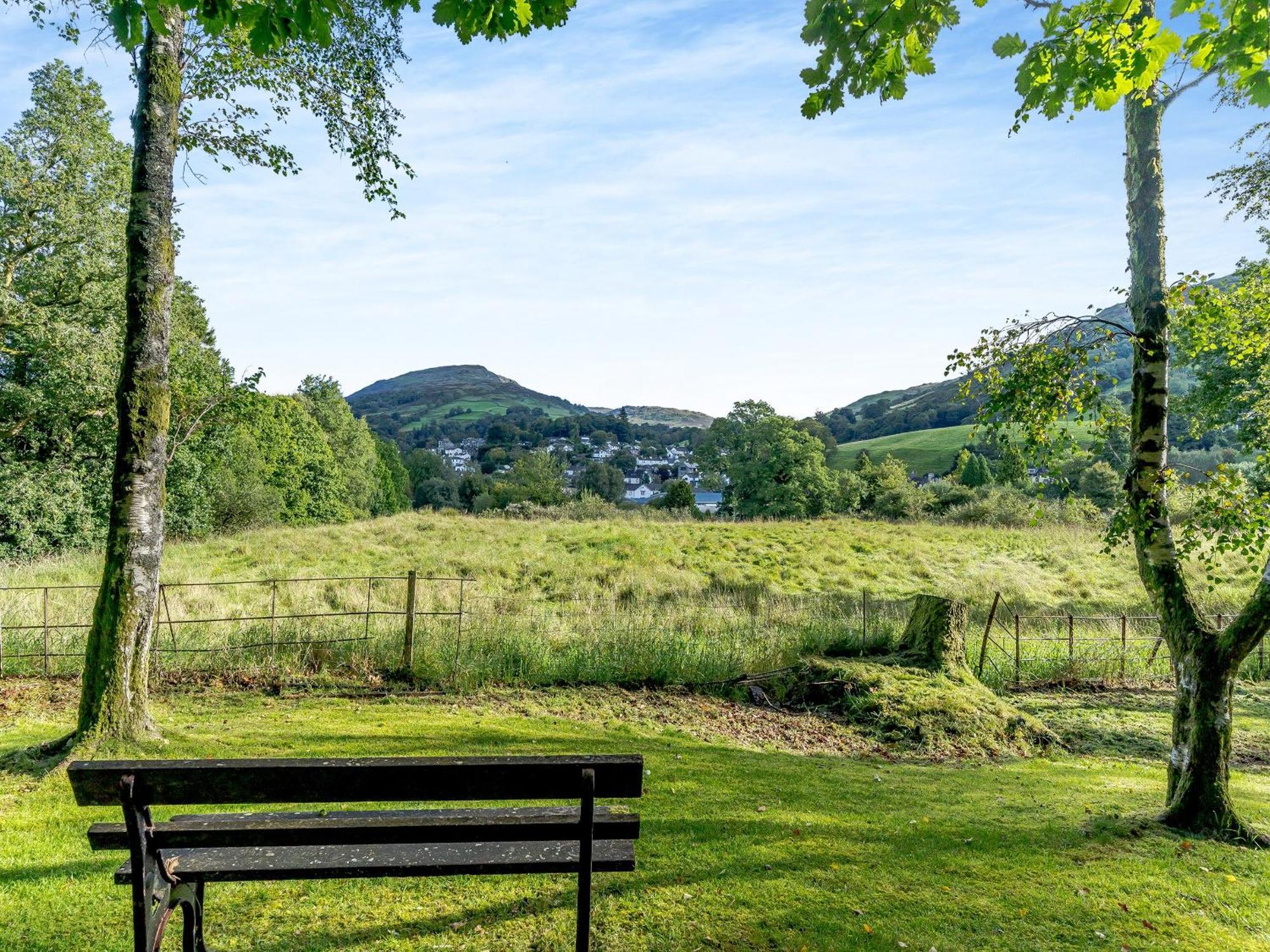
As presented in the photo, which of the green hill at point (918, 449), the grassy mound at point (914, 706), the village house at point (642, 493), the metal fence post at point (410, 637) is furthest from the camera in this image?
the village house at point (642, 493)

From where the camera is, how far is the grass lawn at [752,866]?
412 centimetres

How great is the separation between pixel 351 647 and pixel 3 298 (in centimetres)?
1779

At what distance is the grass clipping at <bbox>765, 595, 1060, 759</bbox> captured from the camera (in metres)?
9.24

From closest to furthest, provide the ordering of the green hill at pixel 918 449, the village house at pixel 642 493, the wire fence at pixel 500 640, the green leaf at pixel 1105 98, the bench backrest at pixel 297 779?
the bench backrest at pixel 297 779 → the green leaf at pixel 1105 98 → the wire fence at pixel 500 640 → the green hill at pixel 918 449 → the village house at pixel 642 493

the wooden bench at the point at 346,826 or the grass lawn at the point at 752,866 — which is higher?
the wooden bench at the point at 346,826

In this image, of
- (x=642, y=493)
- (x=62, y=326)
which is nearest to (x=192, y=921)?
(x=62, y=326)

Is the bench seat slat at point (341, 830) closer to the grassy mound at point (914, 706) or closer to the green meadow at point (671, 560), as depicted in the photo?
the grassy mound at point (914, 706)

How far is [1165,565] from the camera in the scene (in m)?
6.14

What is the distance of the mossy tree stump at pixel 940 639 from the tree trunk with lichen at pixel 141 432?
32.9ft

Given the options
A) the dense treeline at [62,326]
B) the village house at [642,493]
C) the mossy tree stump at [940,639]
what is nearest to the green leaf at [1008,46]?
the mossy tree stump at [940,639]

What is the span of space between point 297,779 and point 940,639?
1019 centimetres

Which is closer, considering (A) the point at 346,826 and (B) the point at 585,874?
(A) the point at 346,826

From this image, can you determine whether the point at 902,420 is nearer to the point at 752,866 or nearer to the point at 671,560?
the point at 671,560

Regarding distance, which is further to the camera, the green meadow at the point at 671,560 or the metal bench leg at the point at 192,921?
the green meadow at the point at 671,560
